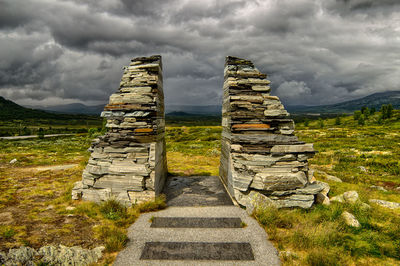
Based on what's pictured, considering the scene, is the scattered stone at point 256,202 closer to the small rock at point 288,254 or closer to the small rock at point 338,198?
the small rock at point 288,254

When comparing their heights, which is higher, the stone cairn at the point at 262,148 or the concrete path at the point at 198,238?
the stone cairn at the point at 262,148

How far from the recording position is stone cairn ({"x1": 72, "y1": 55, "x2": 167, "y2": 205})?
922cm

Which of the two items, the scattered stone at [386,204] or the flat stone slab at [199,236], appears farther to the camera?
the scattered stone at [386,204]

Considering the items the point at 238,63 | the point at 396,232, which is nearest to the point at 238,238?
the point at 396,232

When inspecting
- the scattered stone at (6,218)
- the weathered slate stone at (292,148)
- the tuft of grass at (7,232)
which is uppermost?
the weathered slate stone at (292,148)

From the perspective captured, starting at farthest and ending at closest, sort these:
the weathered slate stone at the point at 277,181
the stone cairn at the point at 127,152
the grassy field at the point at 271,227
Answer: the stone cairn at the point at 127,152 → the weathered slate stone at the point at 277,181 → the grassy field at the point at 271,227

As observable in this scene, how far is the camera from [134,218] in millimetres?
8125

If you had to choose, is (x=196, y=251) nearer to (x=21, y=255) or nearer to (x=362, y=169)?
(x=21, y=255)

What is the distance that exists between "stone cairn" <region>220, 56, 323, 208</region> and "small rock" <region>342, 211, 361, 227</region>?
1.27 m

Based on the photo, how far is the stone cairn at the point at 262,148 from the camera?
9047 millimetres

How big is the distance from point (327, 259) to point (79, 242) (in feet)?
23.6

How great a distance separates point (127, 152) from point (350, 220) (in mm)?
9611

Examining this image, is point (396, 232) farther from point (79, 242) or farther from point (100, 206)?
point (100, 206)

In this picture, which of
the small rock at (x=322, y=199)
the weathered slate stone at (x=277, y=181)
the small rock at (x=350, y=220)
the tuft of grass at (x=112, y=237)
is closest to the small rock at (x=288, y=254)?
the weathered slate stone at (x=277, y=181)
